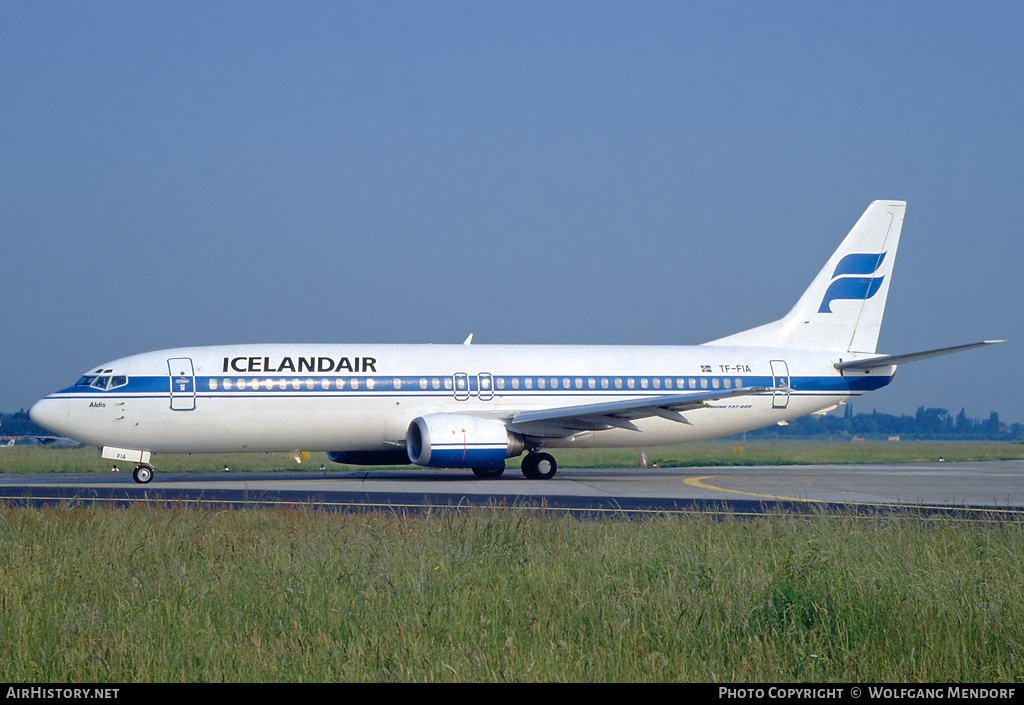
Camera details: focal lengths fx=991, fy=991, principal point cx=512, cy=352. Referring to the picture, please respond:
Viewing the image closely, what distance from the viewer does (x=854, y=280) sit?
3297 cm

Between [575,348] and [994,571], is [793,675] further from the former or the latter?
[575,348]

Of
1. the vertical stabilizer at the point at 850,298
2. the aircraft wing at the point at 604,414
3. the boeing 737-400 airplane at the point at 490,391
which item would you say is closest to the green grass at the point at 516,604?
the boeing 737-400 airplane at the point at 490,391

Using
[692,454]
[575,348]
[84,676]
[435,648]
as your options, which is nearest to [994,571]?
[435,648]

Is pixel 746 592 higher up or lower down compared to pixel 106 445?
lower down

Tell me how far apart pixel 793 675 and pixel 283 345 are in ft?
76.7

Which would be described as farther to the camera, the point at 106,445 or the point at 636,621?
the point at 106,445

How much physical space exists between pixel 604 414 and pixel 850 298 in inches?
418

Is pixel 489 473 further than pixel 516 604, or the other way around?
pixel 489 473

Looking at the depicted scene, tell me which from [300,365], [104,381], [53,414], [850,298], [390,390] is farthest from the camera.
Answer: [850,298]

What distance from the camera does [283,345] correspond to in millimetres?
28250

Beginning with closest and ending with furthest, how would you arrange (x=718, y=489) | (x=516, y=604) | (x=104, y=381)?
(x=516, y=604) < (x=718, y=489) < (x=104, y=381)

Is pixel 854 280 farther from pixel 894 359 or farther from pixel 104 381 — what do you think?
pixel 104 381

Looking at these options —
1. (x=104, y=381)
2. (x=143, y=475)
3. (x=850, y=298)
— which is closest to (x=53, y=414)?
(x=104, y=381)

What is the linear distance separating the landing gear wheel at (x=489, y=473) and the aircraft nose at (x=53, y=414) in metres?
11.4
